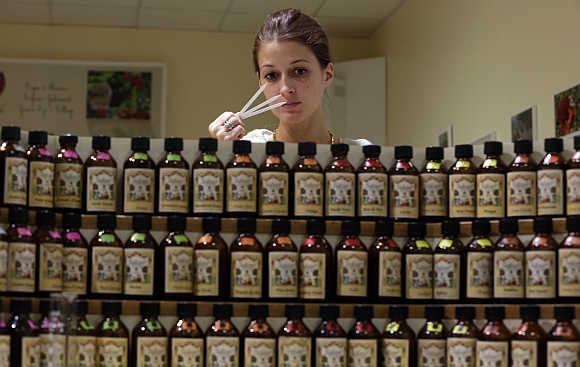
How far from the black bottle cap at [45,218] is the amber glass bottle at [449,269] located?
0.75 m

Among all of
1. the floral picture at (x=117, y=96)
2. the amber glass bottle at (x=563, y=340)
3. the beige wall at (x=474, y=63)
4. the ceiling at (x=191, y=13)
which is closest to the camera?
the amber glass bottle at (x=563, y=340)

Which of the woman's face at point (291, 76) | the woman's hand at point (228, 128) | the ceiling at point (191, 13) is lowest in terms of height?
the woman's hand at point (228, 128)

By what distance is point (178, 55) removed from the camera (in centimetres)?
668

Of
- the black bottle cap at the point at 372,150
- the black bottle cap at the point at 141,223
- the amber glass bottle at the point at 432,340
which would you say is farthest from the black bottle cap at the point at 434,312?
the black bottle cap at the point at 141,223

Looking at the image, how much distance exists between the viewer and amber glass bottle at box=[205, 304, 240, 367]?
1.88 m

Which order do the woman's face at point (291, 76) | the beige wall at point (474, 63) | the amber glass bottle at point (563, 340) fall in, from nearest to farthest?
the amber glass bottle at point (563, 340), the woman's face at point (291, 76), the beige wall at point (474, 63)

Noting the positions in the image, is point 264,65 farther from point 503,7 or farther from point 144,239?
point 503,7

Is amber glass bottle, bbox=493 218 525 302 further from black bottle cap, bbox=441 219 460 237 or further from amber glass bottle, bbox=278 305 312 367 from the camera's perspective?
amber glass bottle, bbox=278 305 312 367

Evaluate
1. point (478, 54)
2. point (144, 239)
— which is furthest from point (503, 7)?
point (144, 239)

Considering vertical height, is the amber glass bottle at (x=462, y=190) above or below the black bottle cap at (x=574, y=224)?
above

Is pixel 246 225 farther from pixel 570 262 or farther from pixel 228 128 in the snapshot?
pixel 570 262

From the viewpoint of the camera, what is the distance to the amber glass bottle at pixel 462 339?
1.91m

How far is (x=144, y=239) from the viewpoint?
1935 mm

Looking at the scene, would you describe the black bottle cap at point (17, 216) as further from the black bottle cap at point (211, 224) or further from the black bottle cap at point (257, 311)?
the black bottle cap at point (257, 311)
